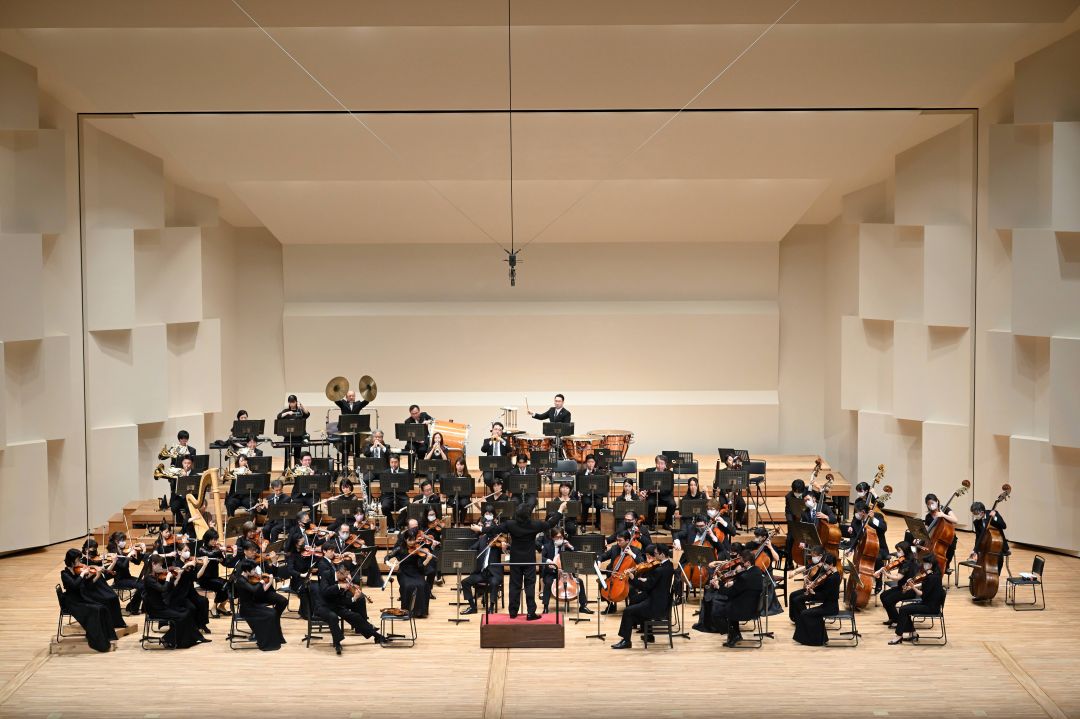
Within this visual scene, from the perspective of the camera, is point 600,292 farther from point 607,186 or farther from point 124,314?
point 124,314

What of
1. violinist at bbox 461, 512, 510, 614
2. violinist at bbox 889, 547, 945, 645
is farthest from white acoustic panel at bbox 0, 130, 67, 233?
violinist at bbox 889, 547, 945, 645

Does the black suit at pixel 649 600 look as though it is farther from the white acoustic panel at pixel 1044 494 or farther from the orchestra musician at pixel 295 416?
the orchestra musician at pixel 295 416

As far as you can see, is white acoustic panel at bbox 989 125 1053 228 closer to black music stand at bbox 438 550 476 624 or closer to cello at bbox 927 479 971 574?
cello at bbox 927 479 971 574

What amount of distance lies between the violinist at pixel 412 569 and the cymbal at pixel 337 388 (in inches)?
A: 188

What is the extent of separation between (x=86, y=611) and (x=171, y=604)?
0.72 metres

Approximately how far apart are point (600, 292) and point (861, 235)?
177 inches

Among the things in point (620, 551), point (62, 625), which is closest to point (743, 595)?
point (620, 551)

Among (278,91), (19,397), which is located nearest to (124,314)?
(19,397)

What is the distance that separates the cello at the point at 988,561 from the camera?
1133cm

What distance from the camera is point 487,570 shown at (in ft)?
35.9

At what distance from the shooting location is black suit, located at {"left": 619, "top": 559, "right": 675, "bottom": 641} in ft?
32.9

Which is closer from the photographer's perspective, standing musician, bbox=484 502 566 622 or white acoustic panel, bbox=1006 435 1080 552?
standing musician, bbox=484 502 566 622

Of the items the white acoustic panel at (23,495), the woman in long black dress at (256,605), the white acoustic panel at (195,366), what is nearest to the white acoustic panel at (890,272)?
the white acoustic panel at (195,366)

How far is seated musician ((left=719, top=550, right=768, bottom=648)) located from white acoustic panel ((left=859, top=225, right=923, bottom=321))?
669 cm
